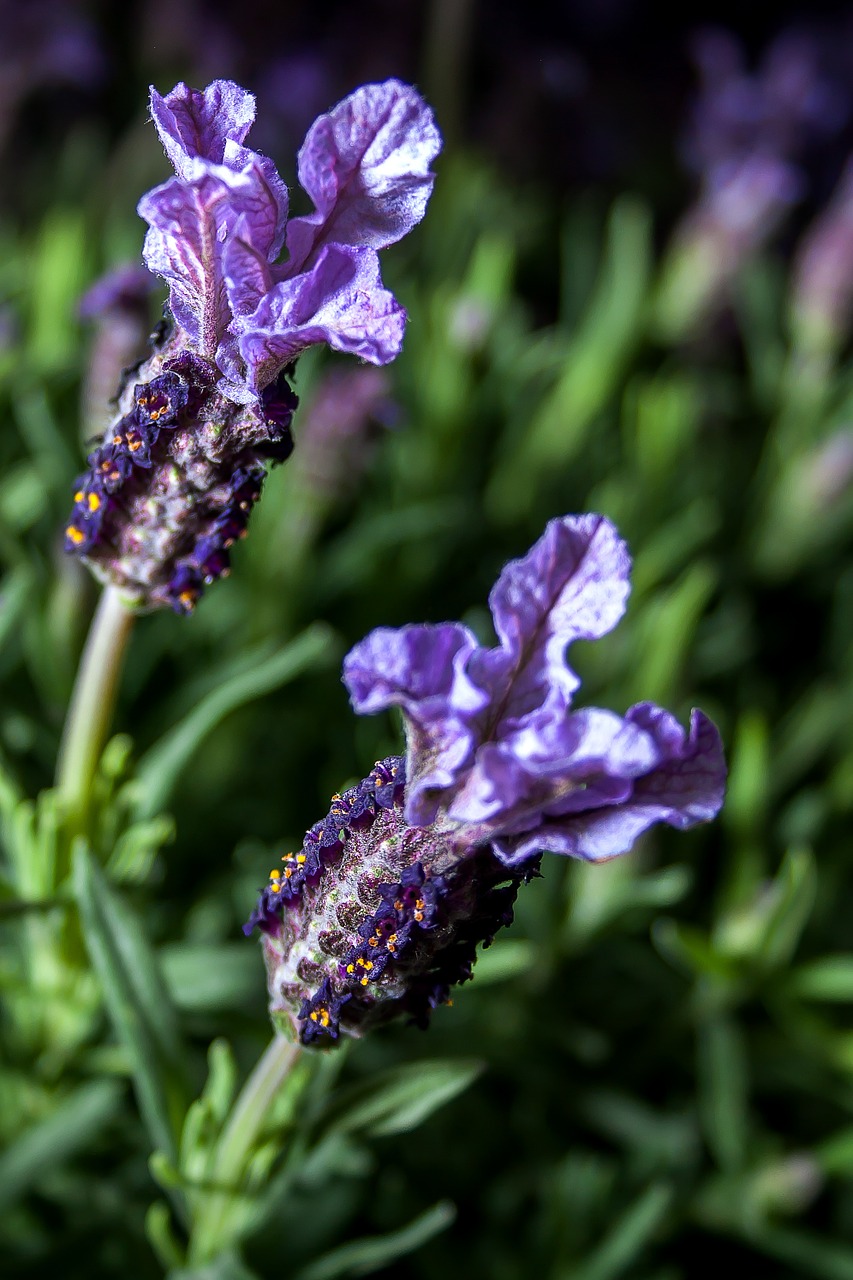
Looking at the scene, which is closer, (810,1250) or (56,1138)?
(56,1138)

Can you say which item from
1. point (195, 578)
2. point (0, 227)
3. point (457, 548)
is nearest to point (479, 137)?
point (0, 227)

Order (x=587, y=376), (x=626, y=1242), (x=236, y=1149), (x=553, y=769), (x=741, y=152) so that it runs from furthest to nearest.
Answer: (x=741, y=152) < (x=587, y=376) < (x=626, y=1242) < (x=236, y=1149) < (x=553, y=769)

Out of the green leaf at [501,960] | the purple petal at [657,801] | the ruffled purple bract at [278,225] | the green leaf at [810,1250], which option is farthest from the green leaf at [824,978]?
the ruffled purple bract at [278,225]

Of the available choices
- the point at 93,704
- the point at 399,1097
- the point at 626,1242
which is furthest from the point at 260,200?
the point at 626,1242

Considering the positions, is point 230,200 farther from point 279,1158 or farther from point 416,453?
point 416,453

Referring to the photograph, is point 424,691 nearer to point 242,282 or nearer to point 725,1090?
point 242,282
